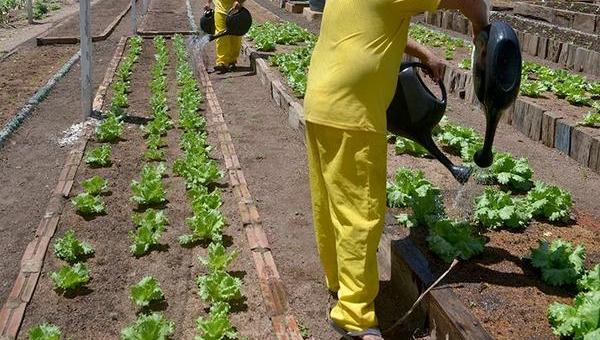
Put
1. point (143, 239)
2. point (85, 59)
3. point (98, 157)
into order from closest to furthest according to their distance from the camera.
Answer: point (143, 239) < point (98, 157) < point (85, 59)

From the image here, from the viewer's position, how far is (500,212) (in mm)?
4113

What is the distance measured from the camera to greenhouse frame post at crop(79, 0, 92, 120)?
763 centimetres

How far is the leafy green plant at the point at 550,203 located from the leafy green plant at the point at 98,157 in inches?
150

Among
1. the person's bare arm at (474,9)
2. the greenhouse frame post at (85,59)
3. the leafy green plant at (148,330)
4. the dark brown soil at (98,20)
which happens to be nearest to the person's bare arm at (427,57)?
Result: the person's bare arm at (474,9)

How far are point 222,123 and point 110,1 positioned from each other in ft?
65.0

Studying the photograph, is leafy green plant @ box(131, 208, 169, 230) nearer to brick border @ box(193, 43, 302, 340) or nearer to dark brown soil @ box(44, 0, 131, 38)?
brick border @ box(193, 43, 302, 340)

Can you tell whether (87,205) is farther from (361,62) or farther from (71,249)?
(361,62)

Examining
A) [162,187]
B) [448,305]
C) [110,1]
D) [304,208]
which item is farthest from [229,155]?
[110,1]

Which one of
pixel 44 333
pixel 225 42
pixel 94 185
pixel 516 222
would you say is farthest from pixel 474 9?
pixel 225 42

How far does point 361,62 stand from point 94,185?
324 centimetres

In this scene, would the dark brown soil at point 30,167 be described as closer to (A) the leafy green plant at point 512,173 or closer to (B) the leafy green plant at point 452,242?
(B) the leafy green plant at point 452,242

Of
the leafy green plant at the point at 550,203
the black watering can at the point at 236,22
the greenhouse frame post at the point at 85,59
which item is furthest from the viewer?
the black watering can at the point at 236,22

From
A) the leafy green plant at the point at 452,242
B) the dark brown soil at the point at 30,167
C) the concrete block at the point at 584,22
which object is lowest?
the dark brown soil at the point at 30,167

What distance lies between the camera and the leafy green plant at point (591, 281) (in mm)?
3211
